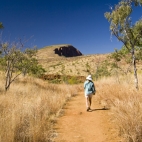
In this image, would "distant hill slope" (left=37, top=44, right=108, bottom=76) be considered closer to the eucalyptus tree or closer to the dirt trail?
the eucalyptus tree

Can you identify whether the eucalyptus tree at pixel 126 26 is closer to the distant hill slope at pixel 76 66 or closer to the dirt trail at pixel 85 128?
the dirt trail at pixel 85 128

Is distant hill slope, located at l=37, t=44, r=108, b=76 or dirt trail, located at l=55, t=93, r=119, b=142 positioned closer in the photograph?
dirt trail, located at l=55, t=93, r=119, b=142

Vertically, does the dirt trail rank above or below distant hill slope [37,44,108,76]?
below

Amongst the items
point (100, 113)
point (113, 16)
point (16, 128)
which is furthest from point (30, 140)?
point (113, 16)

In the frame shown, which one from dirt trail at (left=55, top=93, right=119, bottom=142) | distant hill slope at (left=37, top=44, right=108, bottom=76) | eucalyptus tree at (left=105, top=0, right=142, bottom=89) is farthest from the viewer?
distant hill slope at (left=37, top=44, right=108, bottom=76)

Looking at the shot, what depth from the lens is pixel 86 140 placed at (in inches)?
233

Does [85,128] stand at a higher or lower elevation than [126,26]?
lower

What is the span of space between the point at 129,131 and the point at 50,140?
211 centimetres

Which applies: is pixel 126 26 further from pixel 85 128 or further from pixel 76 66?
pixel 76 66

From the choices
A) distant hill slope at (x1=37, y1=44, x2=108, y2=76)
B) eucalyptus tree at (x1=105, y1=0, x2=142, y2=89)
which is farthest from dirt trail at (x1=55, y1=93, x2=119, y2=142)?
distant hill slope at (x1=37, y1=44, x2=108, y2=76)

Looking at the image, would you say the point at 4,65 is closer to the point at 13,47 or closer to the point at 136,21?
the point at 13,47

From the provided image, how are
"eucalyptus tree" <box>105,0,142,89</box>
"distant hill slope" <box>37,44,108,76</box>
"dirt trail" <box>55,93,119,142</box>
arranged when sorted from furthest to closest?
"distant hill slope" <box>37,44,108,76</box>
"eucalyptus tree" <box>105,0,142,89</box>
"dirt trail" <box>55,93,119,142</box>

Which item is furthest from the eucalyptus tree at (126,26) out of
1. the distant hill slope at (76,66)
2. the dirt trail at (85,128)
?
the distant hill slope at (76,66)

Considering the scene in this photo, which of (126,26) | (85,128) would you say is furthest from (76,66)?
(85,128)
